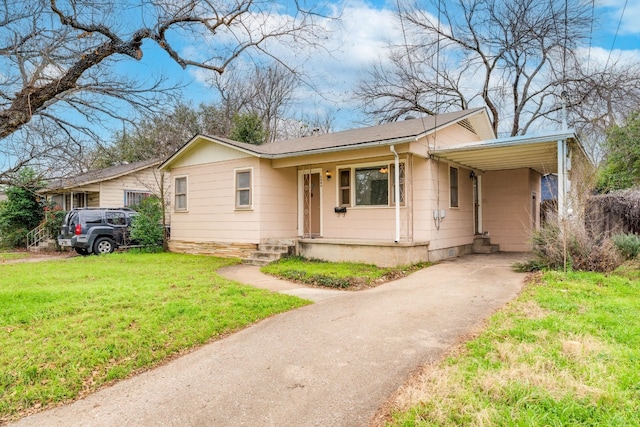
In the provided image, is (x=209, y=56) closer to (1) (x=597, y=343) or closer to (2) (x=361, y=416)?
(2) (x=361, y=416)

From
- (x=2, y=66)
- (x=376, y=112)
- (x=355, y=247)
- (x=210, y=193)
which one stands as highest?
(x=376, y=112)

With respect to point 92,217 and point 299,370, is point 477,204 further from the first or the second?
point 92,217

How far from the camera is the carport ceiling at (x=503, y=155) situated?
30.1 ft

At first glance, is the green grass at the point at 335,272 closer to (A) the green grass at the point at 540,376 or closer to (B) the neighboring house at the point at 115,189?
(A) the green grass at the point at 540,376

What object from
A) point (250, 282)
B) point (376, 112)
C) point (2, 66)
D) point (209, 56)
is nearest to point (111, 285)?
point (250, 282)

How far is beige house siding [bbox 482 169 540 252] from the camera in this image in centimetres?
1258

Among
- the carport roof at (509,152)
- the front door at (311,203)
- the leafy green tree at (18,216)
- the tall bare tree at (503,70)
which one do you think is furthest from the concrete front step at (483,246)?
Result: the leafy green tree at (18,216)

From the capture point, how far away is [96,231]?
1366 centimetres

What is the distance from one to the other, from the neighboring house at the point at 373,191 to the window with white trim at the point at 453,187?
5 cm

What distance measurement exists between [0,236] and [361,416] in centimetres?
2232

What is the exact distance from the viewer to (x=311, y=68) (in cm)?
671

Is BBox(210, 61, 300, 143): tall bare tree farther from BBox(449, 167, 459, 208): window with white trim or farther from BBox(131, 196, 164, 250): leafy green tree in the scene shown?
BBox(449, 167, 459, 208): window with white trim

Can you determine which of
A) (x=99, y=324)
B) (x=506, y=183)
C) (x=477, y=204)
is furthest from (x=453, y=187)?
(x=99, y=324)

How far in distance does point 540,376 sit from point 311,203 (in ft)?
32.5
